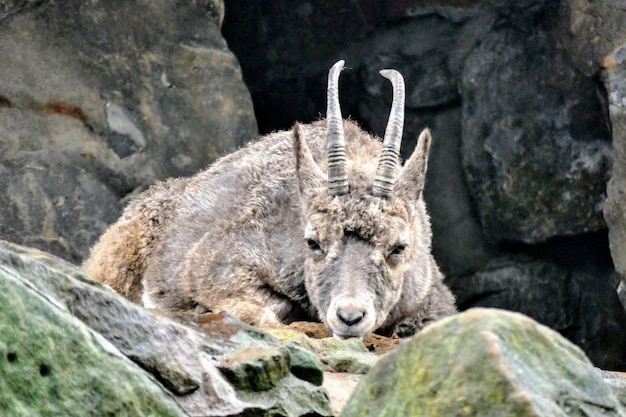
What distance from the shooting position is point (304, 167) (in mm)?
8992

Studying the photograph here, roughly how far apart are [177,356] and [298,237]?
4.18 meters

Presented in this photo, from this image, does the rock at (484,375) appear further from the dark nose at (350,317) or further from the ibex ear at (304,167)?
the ibex ear at (304,167)

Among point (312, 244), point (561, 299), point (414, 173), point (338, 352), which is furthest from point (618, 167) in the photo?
point (338, 352)

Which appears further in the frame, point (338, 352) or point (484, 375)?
point (338, 352)

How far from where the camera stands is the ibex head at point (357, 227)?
819cm

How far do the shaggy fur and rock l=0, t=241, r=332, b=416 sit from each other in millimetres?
2541

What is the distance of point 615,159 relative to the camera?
10266 millimetres

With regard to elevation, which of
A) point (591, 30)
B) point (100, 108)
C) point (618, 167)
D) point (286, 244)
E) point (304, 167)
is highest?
point (591, 30)

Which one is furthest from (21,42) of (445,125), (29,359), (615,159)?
(29,359)

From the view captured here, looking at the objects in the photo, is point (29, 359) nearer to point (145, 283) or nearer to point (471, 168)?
point (145, 283)

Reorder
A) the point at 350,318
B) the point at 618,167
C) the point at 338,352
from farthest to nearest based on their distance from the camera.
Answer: the point at 618,167 → the point at 350,318 → the point at 338,352

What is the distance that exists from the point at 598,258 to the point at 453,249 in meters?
1.42

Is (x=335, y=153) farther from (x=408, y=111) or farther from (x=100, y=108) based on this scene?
(x=408, y=111)

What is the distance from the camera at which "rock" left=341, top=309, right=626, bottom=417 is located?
3932 mm
